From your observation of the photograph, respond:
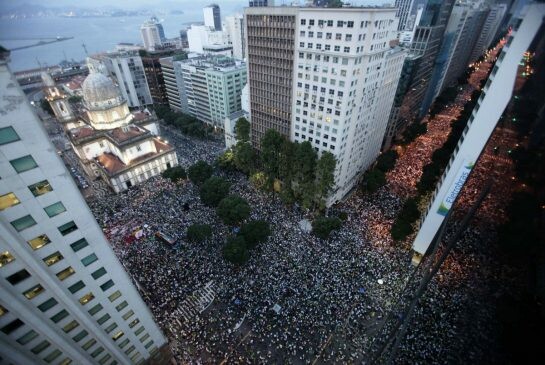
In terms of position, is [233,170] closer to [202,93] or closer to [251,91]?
[251,91]

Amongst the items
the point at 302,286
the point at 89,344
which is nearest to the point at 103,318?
the point at 89,344

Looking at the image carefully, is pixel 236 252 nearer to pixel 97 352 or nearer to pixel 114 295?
pixel 114 295

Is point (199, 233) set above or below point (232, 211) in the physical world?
below

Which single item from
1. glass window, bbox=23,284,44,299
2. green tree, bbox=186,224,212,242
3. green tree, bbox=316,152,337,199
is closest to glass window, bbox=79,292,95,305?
glass window, bbox=23,284,44,299

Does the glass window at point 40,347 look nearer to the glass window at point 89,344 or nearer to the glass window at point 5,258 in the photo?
the glass window at point 89,344

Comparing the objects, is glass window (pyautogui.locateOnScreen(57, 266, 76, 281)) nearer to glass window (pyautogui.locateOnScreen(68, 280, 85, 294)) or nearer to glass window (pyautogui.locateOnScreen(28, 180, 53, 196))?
glass window (pyautogui.locateOnScreen(68, 280, 85, 294))

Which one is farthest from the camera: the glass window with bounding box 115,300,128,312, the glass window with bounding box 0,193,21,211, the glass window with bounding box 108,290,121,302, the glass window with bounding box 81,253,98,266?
the glass window with bounding box 115,300,128,312
